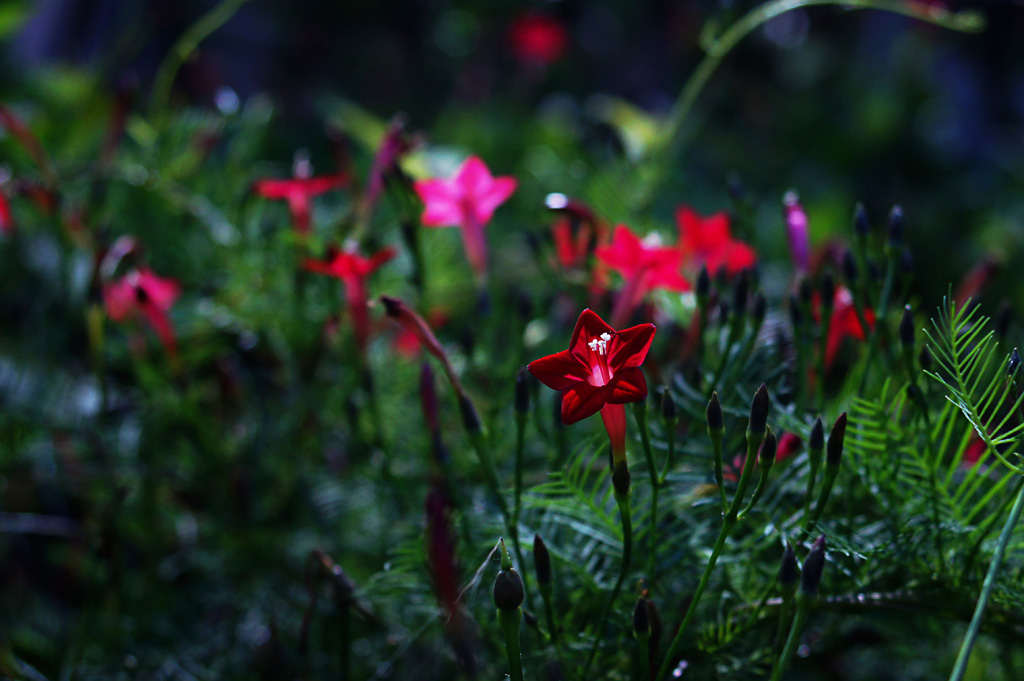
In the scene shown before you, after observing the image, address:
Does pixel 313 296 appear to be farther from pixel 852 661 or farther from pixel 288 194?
pixel 852 661

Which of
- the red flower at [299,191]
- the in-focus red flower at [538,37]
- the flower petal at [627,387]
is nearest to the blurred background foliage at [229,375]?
the red flower at [299,191]

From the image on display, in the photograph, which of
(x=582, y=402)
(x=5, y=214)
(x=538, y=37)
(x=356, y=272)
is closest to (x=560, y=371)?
(x=582, y=402)

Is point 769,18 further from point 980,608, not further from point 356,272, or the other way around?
point 980,608

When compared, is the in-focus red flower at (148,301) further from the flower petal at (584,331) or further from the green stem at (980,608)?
the green stem at (980,608)

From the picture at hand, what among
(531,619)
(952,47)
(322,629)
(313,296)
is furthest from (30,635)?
(952,47)

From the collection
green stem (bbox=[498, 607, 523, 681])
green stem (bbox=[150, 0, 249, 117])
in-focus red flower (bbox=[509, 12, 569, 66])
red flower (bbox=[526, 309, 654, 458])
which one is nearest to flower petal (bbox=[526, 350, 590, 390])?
red flower (bbox=[526, 309, 654, 458])

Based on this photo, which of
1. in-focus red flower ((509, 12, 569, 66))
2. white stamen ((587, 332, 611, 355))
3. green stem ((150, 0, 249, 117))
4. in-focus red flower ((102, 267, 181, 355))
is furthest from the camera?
in-focus red flower ((509, 12, 569, 66))

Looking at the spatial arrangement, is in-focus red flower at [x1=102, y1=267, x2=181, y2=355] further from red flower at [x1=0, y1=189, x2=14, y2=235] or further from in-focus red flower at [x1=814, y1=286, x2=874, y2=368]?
in-focus red flower at [x1=814, y1=286, x2=874, y2=368]
